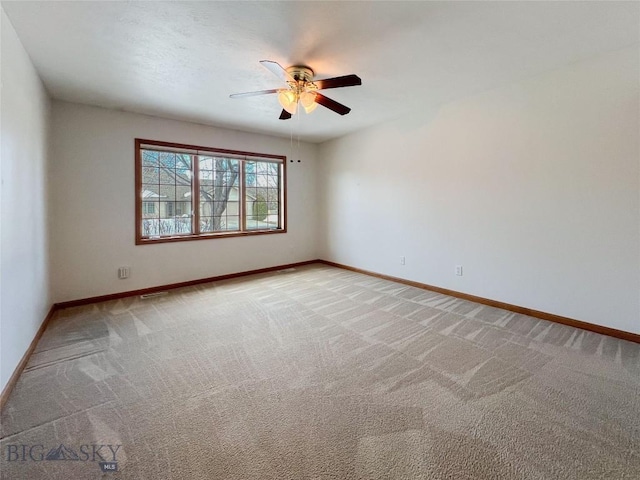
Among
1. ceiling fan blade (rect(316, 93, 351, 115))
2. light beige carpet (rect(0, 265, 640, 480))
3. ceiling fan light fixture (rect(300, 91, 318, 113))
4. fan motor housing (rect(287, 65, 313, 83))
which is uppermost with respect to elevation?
fan motor housing (rect(287, 65, 313, 83))

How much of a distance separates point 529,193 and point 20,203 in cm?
470

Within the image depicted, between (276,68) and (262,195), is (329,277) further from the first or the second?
(276,68)

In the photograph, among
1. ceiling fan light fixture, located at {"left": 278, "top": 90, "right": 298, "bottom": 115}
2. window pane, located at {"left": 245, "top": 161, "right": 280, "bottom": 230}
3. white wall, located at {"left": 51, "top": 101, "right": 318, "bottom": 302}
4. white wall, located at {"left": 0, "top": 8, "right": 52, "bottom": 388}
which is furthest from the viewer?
window pane, located at {"left": 245, "top": 161, "right": 280, "bottom": 230}

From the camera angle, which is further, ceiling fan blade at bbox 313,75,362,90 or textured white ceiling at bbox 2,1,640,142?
ceiling fan blade at bbox 313,75,362,90

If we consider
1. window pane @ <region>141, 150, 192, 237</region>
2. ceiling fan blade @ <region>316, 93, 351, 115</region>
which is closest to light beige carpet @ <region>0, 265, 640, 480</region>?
window pane @ <region>141, 150, 192, 237</region>

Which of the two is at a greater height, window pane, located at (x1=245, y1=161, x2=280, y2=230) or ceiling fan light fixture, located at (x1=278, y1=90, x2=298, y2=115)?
ceiling fan light fixture, located at (x1=278, y1=90, x2=298, y2=115)

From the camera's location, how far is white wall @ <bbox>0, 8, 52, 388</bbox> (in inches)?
74.1

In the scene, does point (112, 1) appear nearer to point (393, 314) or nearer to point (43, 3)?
point (43, 3)

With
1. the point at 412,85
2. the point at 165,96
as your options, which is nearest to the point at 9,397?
the point at 165,96

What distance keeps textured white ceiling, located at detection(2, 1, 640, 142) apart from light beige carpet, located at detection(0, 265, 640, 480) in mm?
2512

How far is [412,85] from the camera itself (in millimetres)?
3131

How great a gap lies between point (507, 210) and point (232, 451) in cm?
346

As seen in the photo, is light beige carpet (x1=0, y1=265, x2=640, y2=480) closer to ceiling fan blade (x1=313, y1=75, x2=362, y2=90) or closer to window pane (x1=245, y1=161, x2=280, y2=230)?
ceiling fan blade (x1=313, y1=75, x2=362, y2=90)

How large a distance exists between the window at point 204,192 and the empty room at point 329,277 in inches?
1.7
